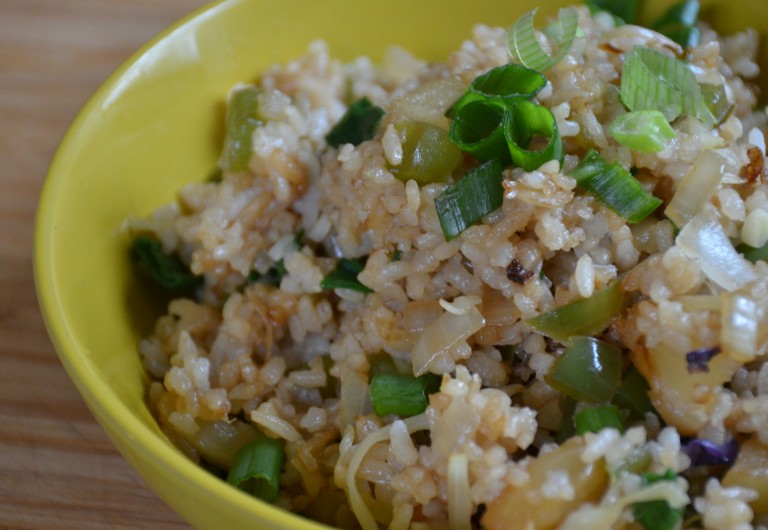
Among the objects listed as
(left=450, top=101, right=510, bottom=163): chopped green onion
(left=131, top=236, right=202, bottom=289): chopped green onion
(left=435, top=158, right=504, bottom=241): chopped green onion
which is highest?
(left=450, top=101, right=510, bottom=163): chopped green onion

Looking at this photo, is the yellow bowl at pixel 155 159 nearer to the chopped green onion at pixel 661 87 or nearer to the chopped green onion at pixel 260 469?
the chopped green onion at pixel 260 469

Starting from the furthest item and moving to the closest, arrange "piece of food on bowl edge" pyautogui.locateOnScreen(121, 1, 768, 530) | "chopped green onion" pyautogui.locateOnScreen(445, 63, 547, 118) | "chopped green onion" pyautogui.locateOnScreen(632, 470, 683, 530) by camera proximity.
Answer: "chopped green onion" pyautogui.locateOnScreen(445, 63, 547, 118)
"piece of food on bowl edge" pyautogui.locateOnScreen(121, 1, 768, 530)
"chopped green onion" pyautogui.locateOnScreen(632, 470, 683, 530)

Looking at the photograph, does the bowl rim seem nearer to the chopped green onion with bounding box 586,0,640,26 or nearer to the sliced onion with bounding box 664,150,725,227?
the sliced onion with bounding box 664,150,725,227

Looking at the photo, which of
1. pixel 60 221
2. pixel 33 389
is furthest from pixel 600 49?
pixel 33 389

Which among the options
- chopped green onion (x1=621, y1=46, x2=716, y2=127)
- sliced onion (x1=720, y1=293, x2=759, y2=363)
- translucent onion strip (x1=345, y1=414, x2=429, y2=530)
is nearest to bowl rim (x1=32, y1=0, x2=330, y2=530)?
translucent onion strip (x1=345, y1=414, x2=429, y2=530)

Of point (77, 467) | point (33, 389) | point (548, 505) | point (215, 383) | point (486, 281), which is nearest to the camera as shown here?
point (548, 505)

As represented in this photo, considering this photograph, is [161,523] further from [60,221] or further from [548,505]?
[548,505]

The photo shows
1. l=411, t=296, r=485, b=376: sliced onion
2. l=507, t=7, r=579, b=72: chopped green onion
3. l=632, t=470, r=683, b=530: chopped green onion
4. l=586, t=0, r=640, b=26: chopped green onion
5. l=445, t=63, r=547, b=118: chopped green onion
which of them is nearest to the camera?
l=632, t=470, r=683, b=530: chopped green onion

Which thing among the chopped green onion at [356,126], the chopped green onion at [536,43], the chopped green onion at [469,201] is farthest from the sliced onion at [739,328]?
the chopped green onion at [356,126]

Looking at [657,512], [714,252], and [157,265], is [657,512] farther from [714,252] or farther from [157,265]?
[157,265]

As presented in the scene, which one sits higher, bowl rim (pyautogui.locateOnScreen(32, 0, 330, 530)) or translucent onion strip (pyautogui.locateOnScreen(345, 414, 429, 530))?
bowl rim (pyautogui.locateOnScreen(32, 0, 330, 530))
